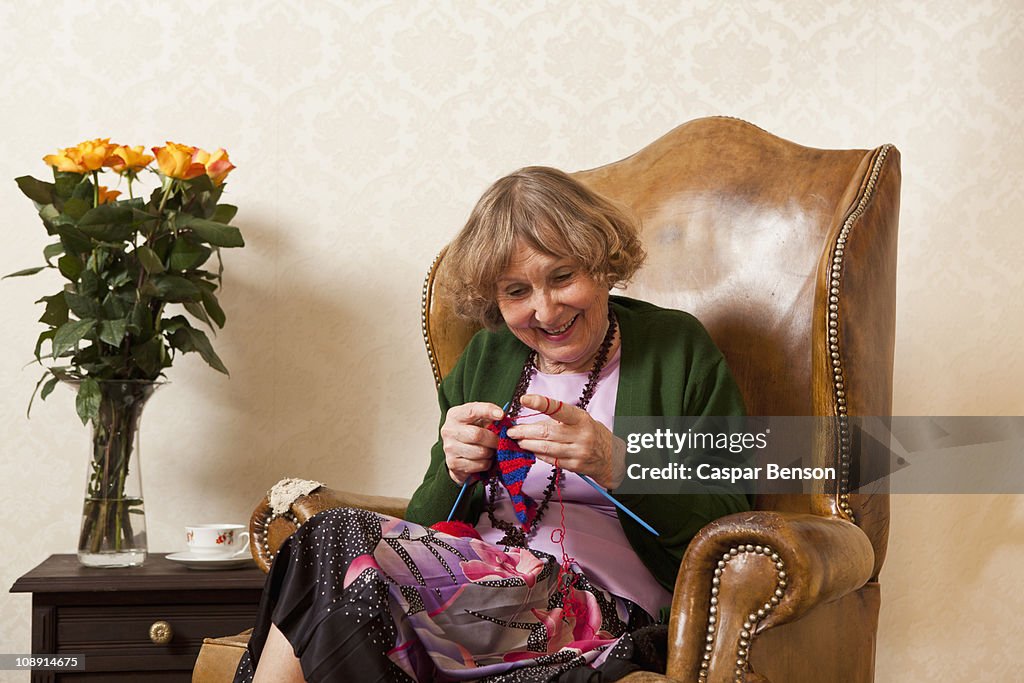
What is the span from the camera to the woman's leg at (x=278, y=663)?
1.26 m

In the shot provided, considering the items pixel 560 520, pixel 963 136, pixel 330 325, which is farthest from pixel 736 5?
pixel 560 520

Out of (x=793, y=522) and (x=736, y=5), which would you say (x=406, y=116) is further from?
(x=793, y=522)

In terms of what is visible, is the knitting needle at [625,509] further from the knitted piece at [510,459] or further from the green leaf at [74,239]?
the green leaf at [74,239]

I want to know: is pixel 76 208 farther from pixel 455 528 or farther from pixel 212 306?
pixel 455 528

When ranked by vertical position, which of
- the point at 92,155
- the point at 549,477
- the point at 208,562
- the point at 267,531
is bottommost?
the point at 208,562

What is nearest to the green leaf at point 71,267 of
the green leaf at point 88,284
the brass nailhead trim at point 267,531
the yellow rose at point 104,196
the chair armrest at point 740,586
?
the green leaf at point 88,284

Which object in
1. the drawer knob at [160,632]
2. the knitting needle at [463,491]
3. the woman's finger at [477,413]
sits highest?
the woman's finger at [477,413]

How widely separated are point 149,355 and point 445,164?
81 centimetres

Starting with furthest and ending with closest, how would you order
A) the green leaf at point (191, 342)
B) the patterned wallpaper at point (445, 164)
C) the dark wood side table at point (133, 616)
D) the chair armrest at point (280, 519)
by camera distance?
1. the patterned wallpaper at point (445, 164)
2. the green leaf at point (191, 342)
3. the dark wood side table at point (133, 616)
4. the chair armrest at point (280, 519)

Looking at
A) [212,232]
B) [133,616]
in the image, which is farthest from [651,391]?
[133,616]

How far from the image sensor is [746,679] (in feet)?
4.17

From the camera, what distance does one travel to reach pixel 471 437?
5.06 ft

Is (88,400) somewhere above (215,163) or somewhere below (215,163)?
below

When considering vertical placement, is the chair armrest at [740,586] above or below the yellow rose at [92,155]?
below
